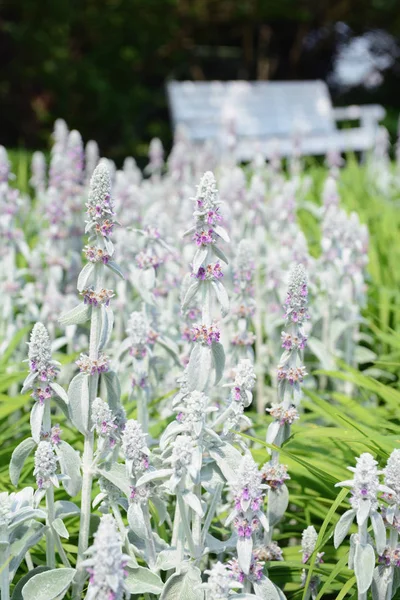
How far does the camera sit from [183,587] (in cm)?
174

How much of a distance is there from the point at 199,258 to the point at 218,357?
256mm

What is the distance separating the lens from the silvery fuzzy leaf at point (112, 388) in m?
1.98

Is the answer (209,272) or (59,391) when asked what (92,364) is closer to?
(59,391)

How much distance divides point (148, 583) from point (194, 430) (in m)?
0.38

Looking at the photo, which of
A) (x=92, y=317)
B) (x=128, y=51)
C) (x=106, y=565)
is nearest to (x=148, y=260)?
(x=92, y=317)

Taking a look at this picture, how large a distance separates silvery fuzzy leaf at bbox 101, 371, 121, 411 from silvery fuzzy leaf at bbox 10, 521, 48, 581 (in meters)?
0.35

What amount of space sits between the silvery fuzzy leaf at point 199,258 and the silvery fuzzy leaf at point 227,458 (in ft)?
1.42

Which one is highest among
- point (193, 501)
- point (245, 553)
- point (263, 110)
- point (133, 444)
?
point (263, 110)

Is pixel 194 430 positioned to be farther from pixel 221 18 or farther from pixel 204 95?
pixel 221 18

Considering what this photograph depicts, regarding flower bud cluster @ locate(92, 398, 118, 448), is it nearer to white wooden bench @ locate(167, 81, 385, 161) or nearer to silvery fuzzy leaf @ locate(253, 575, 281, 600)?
silvery fuzzy leaf @ locate(253, 575, 281, 600)

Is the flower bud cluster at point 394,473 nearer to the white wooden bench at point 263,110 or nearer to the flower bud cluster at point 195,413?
the flower bud cluster at point 195,413

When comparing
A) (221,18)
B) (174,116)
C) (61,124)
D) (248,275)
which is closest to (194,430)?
(248,275)

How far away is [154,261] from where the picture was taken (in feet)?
8.97

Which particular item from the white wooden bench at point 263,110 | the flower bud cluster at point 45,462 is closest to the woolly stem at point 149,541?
the flower bud cluster at point 45,462
